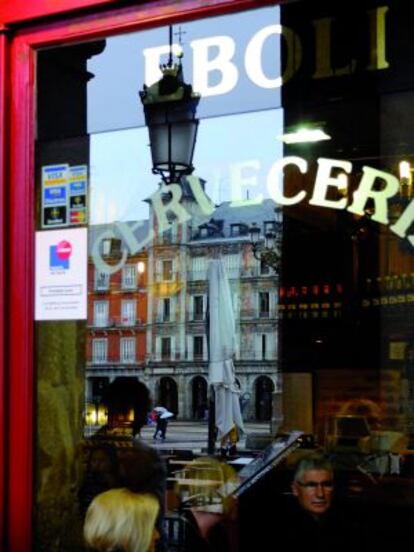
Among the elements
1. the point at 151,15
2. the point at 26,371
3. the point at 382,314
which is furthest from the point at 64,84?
the point at 382,314

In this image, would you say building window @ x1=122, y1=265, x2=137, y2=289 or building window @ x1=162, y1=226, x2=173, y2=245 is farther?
building window @ x1=162, y1=226, x2=173, y2=245

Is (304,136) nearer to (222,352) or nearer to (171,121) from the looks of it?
(222,352)

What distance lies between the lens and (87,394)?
2.91 metres

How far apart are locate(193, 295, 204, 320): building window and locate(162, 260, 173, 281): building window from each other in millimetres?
738

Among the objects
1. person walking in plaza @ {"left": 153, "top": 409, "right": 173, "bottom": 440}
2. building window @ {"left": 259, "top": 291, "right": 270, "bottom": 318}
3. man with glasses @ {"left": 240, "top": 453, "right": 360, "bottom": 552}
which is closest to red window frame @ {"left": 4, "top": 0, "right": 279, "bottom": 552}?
person walking in plaza @ {"left": 153, "top": 409, "right": 173, "bottom": 440}

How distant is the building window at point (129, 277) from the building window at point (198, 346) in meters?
1.41

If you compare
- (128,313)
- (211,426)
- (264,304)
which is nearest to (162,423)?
(128,313)

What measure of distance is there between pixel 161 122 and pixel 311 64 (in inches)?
29.9

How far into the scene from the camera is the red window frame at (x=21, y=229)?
7.31 ft

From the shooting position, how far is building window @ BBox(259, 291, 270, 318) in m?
7.54

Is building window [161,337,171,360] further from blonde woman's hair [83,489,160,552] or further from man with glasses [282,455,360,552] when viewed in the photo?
blonde woman's hair [83,489,160,552]

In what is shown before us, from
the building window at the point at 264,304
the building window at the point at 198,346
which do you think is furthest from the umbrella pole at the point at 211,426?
the building window at the point at 264,304

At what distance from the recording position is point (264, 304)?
25.4 feet

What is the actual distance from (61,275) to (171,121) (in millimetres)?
1129
